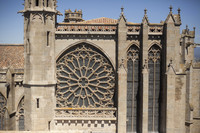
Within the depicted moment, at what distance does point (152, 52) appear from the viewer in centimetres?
1611

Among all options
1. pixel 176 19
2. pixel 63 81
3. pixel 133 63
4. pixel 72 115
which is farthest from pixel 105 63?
pixel 176 19

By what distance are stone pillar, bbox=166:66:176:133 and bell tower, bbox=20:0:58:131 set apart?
821cm

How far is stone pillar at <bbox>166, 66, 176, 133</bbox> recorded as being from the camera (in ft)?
50.2

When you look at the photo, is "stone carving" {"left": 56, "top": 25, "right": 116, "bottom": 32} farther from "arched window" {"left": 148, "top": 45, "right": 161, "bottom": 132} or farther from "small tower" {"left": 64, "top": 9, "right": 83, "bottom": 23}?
"small tower" {"left": 64, "top": 9, "right": 83, "bottom": 23}

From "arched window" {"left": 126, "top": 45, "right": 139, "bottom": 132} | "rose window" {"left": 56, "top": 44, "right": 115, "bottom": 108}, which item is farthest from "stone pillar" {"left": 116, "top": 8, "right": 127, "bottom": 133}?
"rose window" {"left": 56, "top": 44, "right": 115, "bottom": 108}

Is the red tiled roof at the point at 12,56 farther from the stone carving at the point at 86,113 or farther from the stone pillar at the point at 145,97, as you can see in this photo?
the stone pillar at the point at 145,97

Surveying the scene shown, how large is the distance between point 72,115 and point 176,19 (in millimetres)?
10209

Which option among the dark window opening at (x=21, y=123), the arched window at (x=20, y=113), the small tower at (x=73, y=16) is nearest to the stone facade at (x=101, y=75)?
the arched window at (x=20, y=113)

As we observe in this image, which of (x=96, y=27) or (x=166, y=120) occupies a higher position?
(x=96, y=27)

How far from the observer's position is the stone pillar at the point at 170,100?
15.3m

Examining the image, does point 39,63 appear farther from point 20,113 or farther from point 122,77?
point 20,113

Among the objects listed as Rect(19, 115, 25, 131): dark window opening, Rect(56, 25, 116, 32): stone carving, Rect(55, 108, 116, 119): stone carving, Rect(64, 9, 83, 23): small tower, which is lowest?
Rect(19, 115, 25, 131): dark window opening

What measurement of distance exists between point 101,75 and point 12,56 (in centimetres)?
1083

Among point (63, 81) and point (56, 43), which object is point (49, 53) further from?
point (63, 81)
